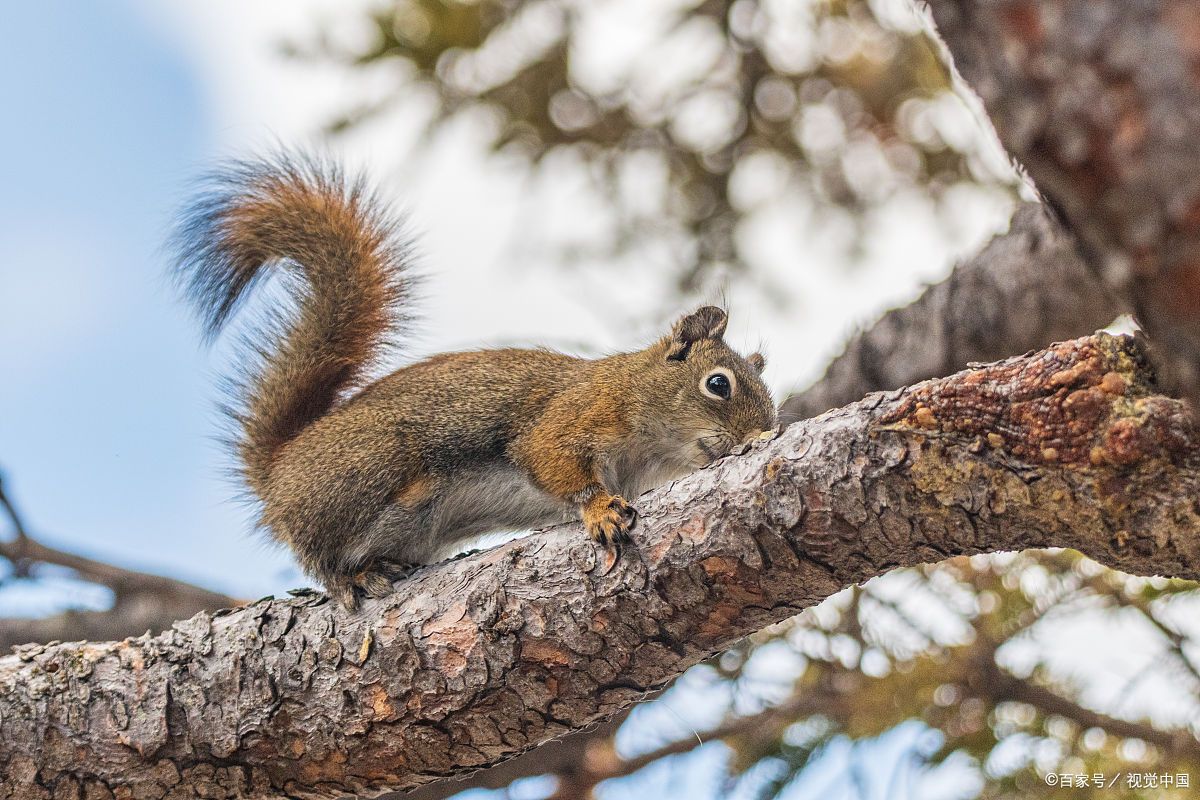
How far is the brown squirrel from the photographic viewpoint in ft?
7.53

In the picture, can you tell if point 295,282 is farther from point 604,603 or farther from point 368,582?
point 604,603

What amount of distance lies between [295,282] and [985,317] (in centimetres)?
166

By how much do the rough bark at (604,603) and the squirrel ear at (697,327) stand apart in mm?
1006

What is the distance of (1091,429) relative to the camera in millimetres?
1166

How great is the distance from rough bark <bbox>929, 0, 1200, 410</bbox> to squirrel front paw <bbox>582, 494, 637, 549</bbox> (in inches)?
37.5

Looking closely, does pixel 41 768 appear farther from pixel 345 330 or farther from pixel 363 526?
pixel 345 330

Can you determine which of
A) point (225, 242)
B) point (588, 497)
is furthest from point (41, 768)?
point (225, 242)

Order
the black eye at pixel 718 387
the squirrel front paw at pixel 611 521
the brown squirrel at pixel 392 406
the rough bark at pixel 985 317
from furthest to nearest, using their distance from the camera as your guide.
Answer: the rough bark at pixel 985 317, the black eye at pixel 718 387, the brown squirrel at pixel 392 406, the squirrel front paw at pixel 611 521

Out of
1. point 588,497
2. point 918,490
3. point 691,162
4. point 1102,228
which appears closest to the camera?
point 1102,228

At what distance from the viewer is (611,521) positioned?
1664 mm

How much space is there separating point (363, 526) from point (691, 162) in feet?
6.19

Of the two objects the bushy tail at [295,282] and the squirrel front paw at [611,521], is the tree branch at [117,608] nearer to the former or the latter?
the bushy tail at [295,282]

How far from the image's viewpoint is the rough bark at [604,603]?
1.19 m

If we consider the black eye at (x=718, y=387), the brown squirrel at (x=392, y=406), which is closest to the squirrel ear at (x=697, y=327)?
the brown squirrel at (x=392, y=406)
